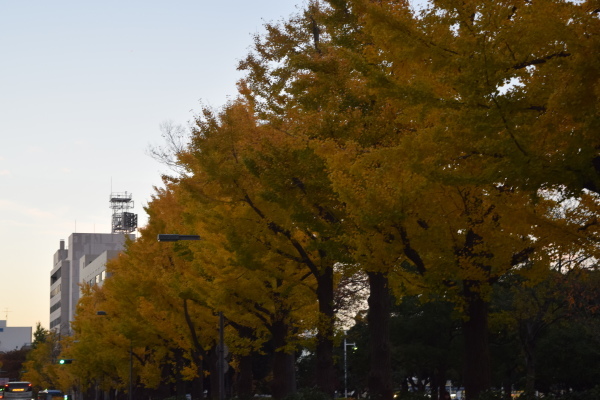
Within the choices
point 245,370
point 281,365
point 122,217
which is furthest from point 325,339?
point 122,217

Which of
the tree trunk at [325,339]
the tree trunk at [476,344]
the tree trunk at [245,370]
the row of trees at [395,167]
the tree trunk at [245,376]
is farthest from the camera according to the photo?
the tree trunk at [245,376]

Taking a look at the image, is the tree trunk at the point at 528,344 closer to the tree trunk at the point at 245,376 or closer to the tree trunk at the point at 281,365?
the tree trunk at the point at 245,376

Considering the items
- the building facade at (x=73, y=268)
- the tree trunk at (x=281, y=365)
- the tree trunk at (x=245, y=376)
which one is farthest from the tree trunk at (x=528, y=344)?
the building facade at (x=73, y=268)

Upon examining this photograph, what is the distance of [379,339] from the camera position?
70.5ft

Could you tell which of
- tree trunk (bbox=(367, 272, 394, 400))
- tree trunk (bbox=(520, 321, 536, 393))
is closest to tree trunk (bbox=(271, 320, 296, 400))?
tree trunk (bbox=(367, 272, 394, 400))

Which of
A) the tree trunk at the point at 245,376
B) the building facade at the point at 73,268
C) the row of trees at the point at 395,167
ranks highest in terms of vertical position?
the building facade at the point at 73,268

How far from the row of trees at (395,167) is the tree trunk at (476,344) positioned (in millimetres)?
29

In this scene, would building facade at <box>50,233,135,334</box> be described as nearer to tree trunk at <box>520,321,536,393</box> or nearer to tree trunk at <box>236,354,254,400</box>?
tree trunk at <box>520,321,536,393</box>

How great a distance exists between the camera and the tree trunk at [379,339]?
2136cm

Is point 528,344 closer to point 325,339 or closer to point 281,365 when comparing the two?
point 281,365

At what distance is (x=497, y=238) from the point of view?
16844 mm

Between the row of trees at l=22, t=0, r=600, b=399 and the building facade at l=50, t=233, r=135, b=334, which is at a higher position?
the building facade at l=50, t=233, r=135, b=334

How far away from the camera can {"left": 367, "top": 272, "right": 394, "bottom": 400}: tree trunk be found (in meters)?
21.4

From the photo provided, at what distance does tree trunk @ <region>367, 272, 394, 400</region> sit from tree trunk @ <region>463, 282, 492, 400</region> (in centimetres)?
332
